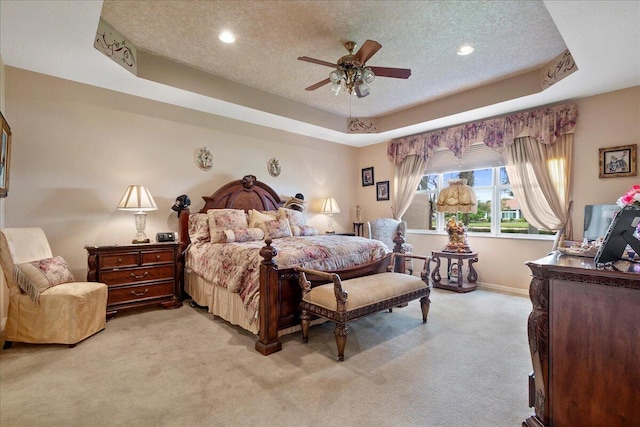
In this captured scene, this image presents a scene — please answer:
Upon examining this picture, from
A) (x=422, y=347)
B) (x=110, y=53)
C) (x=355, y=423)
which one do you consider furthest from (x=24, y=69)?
(x=422, y=347)

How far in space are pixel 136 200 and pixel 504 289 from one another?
529 cm

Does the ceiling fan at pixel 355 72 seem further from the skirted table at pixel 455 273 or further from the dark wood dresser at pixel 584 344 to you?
the skirted table at pixel 455 273

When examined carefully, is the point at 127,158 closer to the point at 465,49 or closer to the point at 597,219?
the point at 465,49

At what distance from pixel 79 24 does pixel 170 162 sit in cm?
192

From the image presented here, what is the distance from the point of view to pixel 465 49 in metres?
3.30

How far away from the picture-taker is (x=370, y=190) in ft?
21.5

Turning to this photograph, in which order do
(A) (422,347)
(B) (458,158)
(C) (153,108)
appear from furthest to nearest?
(B) (458,158) → (C) (153,108) → (A) (422,347)

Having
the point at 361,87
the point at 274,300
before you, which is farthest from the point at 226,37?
the point at 274,300

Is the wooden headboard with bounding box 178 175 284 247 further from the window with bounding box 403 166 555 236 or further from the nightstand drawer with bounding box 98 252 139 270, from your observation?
the window with bounding box 403 166 555 236

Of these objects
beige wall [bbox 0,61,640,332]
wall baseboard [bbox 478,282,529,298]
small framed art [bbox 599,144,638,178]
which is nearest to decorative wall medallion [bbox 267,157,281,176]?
beige wall [bbox 0,61,640,332]

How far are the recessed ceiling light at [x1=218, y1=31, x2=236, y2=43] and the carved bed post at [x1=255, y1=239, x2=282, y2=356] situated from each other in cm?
215

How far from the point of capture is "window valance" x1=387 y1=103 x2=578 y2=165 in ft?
13.3

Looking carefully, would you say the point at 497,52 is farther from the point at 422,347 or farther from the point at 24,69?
the point at 24,69

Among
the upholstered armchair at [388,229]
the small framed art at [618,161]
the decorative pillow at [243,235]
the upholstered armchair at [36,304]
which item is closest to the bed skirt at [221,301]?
the decorative pillow at [243,235]
